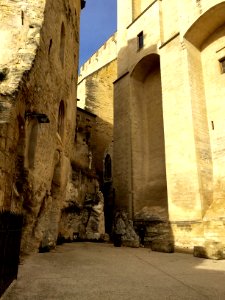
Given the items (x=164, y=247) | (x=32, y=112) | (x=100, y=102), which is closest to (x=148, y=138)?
(x=164, y=247)

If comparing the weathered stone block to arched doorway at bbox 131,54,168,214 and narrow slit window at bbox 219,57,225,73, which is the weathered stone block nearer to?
arched doorway at bbox 131,54,168,214

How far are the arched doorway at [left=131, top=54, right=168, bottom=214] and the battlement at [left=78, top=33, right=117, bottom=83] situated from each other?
10.5 m

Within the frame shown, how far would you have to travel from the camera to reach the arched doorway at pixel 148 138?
46.6ft

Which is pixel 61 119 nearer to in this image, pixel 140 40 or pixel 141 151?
pixel 141 151

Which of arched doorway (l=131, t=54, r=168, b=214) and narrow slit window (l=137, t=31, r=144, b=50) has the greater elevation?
Answer: narrow slit window (l=137, t=31, r=144, b=50)

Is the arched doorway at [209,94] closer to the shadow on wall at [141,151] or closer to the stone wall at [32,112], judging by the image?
the shadow on wall at [141,151]

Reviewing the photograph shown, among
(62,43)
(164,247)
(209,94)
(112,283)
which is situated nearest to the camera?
(112,283)

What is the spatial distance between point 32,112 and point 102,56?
22.0 m

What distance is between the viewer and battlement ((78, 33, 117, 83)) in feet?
86.1

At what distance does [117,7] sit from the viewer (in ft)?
63.2

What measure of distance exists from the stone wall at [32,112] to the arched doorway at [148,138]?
492cm

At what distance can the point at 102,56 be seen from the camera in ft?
90.9

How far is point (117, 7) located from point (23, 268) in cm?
1854

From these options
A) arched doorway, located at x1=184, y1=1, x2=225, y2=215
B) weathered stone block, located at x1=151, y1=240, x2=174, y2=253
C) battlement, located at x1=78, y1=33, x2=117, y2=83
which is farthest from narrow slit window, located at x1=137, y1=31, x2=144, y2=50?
weathered stone block, located at x1=151, y1=240, x2=174, y2=253
